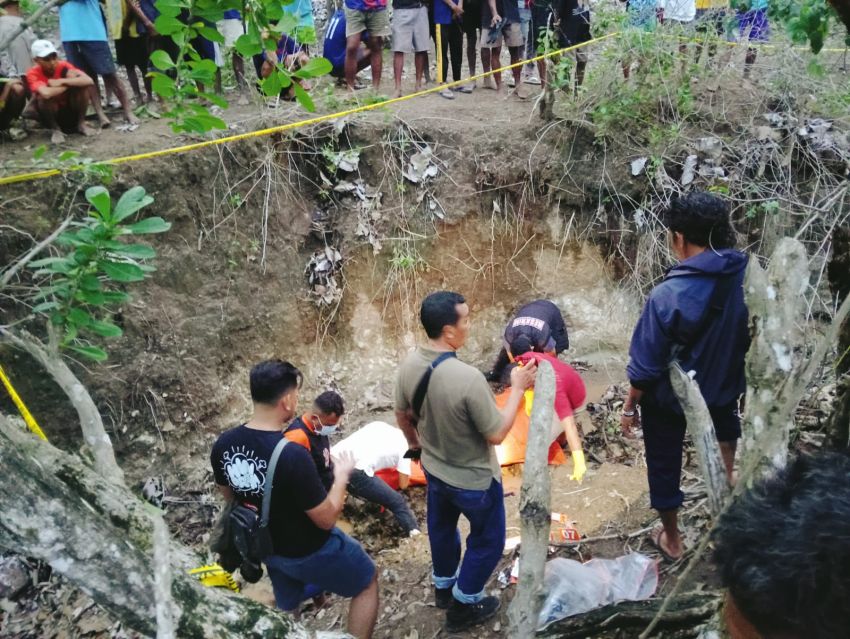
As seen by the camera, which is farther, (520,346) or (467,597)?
(520,346)

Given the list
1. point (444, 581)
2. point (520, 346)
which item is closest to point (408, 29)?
point (520, 346)

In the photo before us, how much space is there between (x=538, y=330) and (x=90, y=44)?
15.4 feet

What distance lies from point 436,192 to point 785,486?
5486 millimetres

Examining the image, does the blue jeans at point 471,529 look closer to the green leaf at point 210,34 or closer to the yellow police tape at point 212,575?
the yellow police tape at point 212,575

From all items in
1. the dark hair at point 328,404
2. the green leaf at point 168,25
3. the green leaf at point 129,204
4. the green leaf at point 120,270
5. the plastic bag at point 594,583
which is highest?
the green leaf at point 168,25

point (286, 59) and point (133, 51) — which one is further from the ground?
point (133, 51)

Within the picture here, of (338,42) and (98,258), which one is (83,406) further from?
(338,42)

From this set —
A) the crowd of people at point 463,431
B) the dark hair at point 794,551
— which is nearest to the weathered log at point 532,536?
the dark hair at point 794,551

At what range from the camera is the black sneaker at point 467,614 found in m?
3.29

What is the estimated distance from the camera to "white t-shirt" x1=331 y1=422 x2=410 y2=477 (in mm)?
4977

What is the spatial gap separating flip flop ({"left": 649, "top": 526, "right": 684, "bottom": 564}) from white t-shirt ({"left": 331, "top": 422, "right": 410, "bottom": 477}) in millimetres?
2012

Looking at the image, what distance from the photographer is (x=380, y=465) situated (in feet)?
16.5

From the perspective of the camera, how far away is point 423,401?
3102mm

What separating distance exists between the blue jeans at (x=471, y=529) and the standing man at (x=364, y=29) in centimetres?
491
